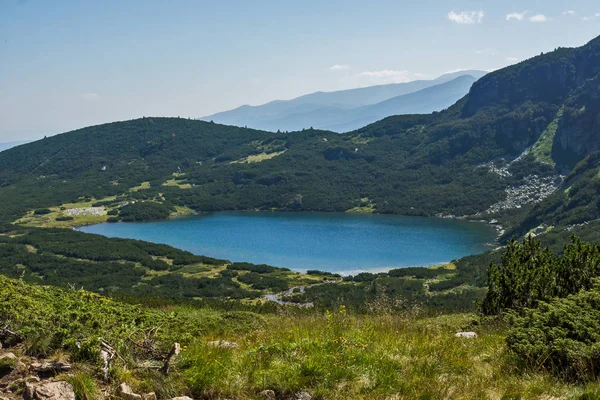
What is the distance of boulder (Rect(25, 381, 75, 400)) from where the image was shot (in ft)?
17.0

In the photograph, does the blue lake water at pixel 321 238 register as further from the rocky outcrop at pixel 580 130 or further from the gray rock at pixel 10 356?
the gray rock at pixel 10 356

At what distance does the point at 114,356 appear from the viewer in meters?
6.07

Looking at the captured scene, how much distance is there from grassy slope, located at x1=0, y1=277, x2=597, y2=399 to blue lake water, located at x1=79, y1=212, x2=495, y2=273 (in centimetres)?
8955

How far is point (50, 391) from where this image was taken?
526 cm

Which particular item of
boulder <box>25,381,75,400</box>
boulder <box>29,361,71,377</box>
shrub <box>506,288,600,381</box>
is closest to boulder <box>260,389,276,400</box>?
boulder <box>25,381,75,400</box>

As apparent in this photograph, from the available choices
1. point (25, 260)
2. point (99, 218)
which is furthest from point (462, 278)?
point (99, 218)

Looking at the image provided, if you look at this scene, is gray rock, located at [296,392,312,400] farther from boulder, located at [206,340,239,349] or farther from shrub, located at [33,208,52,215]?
shrub, located at [33,208,52,215]

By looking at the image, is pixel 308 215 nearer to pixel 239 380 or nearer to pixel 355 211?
pixel 355 211

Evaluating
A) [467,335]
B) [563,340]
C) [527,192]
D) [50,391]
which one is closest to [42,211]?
[527,192]

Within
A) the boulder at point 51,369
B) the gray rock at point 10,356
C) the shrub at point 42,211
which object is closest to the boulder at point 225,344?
the boulder at point 51,369

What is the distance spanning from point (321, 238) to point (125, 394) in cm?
12608

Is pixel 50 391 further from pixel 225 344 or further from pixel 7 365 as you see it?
pixel 225 344

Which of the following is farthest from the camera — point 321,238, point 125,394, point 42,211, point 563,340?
point 42,211

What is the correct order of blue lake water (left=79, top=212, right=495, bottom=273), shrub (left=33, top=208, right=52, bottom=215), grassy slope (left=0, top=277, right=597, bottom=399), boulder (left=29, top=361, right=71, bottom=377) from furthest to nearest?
shrub (left=33, top=208, right=52, bottom=215) → blue lake water (left=79, top=212, right=495, bottom=273) → grassy slope (left=0, top=277, right=597, bottom=399) → boulder (left=29, top=361, right=71, bottom=377)
